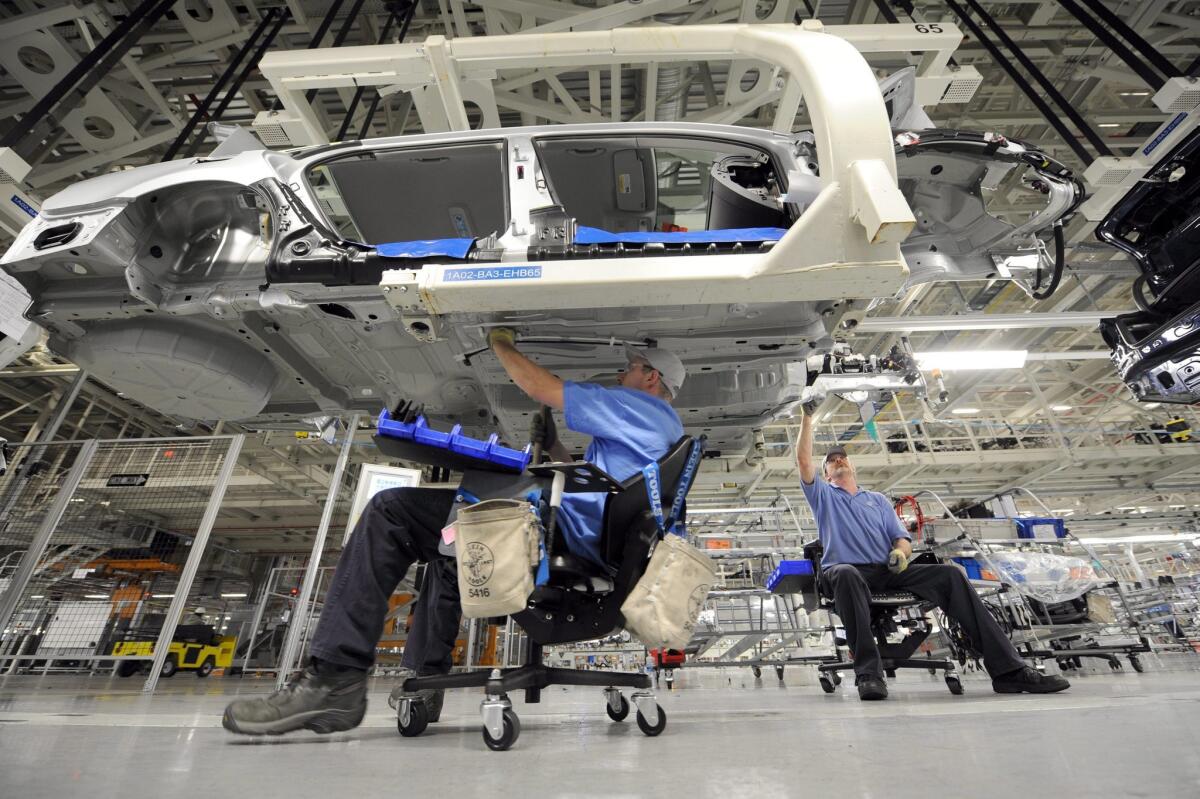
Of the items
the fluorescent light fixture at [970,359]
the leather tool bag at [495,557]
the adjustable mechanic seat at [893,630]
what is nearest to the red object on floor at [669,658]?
the adjustable mechanic seat at [893,630]

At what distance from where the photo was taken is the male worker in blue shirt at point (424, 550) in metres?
1.58

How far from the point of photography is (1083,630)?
4.97m

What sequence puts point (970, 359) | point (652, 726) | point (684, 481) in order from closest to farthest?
point (652, 726) < point (684, 481) < point (970, 359)

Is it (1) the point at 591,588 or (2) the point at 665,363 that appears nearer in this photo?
(1) the point at 591,588

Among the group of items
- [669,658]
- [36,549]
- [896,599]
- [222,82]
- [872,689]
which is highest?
[222,82]

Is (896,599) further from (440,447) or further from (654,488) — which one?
(440,447)

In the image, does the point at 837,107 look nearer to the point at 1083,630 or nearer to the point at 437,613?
the point at 437,613

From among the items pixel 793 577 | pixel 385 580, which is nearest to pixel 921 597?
pixel 793 577

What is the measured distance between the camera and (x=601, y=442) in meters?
2.01

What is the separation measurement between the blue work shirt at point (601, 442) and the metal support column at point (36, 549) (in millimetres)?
5978

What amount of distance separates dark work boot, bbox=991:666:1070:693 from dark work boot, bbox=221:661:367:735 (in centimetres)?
303

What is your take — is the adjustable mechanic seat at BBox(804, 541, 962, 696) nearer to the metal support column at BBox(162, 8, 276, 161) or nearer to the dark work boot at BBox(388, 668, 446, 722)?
the dark work boot at BBox(388, 668, 446, 722)

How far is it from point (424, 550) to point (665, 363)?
1162 mm

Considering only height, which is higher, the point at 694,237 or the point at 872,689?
the point at 694,237
